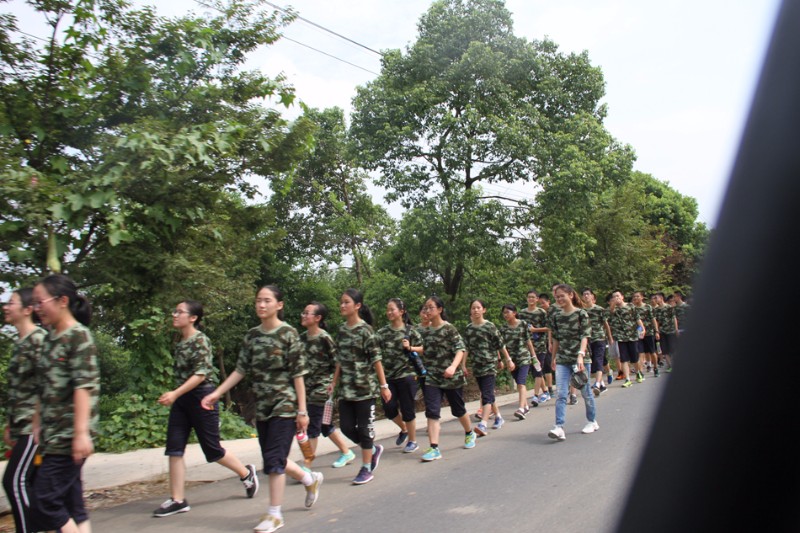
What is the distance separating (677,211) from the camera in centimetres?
3997

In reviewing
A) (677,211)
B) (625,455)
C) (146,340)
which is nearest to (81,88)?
(146,340)

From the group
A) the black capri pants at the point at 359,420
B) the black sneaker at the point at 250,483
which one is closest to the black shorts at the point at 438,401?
the black capri pants at the point at 359,420

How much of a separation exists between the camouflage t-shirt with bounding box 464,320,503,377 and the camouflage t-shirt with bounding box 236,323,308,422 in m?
4.06

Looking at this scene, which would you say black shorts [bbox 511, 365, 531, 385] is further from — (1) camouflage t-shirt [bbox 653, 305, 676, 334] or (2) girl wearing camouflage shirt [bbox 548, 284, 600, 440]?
(1) camouflage t-shirt [bbox 653, 305, 676, 334]

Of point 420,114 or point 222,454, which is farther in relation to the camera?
point 420,114

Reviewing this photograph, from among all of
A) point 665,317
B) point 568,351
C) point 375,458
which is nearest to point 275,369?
point 375,458

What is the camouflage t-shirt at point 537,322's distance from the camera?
11.8 metres

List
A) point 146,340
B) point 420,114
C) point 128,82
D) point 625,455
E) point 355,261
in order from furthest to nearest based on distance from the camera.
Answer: point 355,261 < point 420,114 < point 146,340 < point 625,455 < point 128,82

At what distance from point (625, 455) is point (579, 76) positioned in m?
12.4

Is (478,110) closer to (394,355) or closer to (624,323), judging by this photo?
(624,323)

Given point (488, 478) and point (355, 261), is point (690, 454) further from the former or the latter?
point (355, 261)

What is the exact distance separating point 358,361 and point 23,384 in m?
3.13

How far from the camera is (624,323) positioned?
13.7 meters

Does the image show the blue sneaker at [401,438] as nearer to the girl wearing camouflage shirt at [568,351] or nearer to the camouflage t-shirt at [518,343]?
the girl wearing camouflage shirt at [568,351]
